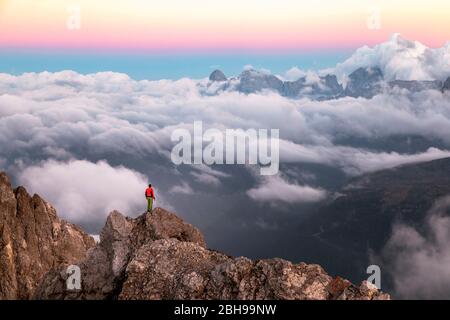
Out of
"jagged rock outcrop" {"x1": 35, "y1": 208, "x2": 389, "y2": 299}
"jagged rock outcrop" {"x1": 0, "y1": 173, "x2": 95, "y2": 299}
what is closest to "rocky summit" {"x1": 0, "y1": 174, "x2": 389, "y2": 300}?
"jagged rock outcrop" {"x1": 35, "y1": 208, "x2": 389, "y2": 299}

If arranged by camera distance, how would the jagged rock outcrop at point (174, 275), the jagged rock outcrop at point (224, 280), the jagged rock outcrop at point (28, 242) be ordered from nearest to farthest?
the jagged rock outcrop at point (224, 280)
the jagged rock outcrop at point (174, 275)
the jagged rock outcrop at point (28, 242)

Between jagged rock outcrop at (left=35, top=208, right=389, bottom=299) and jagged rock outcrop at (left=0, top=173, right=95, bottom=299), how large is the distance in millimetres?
13135

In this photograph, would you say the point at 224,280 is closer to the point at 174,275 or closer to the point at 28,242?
the point at 174,275

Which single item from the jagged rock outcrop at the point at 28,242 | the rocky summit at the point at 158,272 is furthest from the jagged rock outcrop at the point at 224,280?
the jagged rock outcrop at the point at 28,242

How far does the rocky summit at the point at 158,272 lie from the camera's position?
39.8 meters

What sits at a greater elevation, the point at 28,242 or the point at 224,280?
the point at 224,280

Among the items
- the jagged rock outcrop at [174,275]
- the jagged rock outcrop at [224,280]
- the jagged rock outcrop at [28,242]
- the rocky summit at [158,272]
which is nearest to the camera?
the jagged rock outcrop at [224,280]

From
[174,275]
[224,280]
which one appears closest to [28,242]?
[174,275]

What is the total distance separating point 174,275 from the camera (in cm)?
4331

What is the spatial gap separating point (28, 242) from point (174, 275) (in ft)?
111

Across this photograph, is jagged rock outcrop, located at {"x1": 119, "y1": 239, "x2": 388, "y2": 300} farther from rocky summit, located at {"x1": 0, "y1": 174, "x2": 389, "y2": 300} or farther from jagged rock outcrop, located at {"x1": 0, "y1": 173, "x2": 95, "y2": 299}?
jagged rock outcrop, located at {"x1": 0, "y1": 173, "x2": 95, "y2": 299}

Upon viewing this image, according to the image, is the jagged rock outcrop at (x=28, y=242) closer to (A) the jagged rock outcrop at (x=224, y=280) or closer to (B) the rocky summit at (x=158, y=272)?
(B) the rocky summit at (x=158, y=272)

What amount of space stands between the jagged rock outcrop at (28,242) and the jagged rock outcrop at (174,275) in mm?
13135
